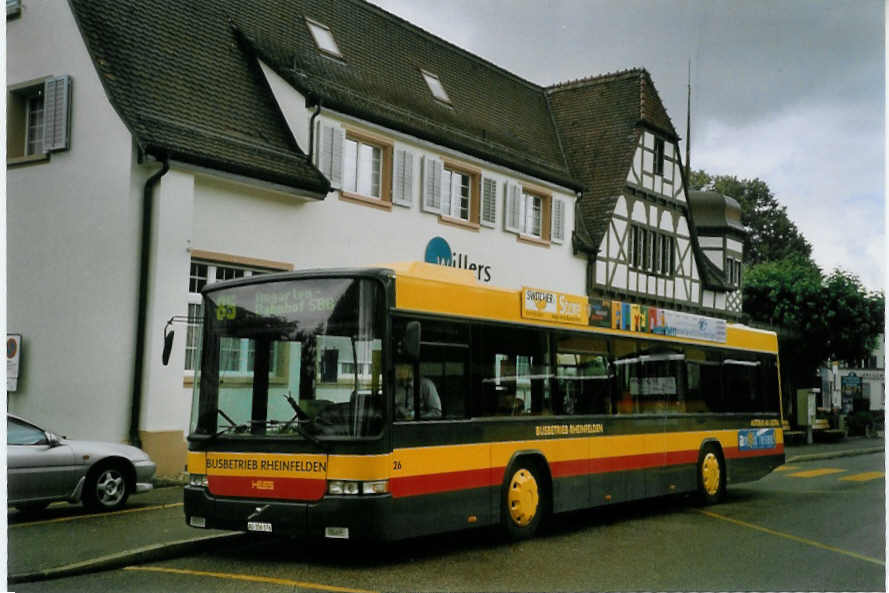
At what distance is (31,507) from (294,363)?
4736 millimetres

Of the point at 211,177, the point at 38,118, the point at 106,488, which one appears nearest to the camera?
the point at 106,488

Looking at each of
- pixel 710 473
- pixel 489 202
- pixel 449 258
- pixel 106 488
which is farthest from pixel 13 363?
pixel 489 202

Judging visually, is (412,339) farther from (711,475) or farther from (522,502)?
(711,475)

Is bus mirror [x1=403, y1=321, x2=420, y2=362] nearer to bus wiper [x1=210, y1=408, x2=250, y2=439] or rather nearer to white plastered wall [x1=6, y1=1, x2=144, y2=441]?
bus wiper [x1=210, y1=408, x2=250, y2=439]

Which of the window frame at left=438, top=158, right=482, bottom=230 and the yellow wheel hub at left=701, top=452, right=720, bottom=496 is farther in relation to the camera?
the window frame at left=438, top=158, right=482, bottom=230

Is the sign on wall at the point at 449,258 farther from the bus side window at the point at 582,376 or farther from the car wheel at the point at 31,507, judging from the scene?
the car wheel at the point at 31,507

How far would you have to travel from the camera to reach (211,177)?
16.5m

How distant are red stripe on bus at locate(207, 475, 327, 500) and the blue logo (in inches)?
501

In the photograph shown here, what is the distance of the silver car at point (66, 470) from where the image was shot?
1104 centimetres

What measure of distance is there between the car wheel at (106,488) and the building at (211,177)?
3.07 m

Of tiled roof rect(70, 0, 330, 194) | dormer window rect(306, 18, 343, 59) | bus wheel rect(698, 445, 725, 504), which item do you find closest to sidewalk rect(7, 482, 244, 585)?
tiled roof rect(70, 0, 330, 194)

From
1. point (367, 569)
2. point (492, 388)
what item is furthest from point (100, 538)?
point (492, 388)

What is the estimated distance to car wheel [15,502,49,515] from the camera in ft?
36.2

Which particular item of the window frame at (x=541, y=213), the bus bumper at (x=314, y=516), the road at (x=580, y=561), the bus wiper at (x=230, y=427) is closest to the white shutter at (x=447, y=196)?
the window frame at (x=541, y=213)
